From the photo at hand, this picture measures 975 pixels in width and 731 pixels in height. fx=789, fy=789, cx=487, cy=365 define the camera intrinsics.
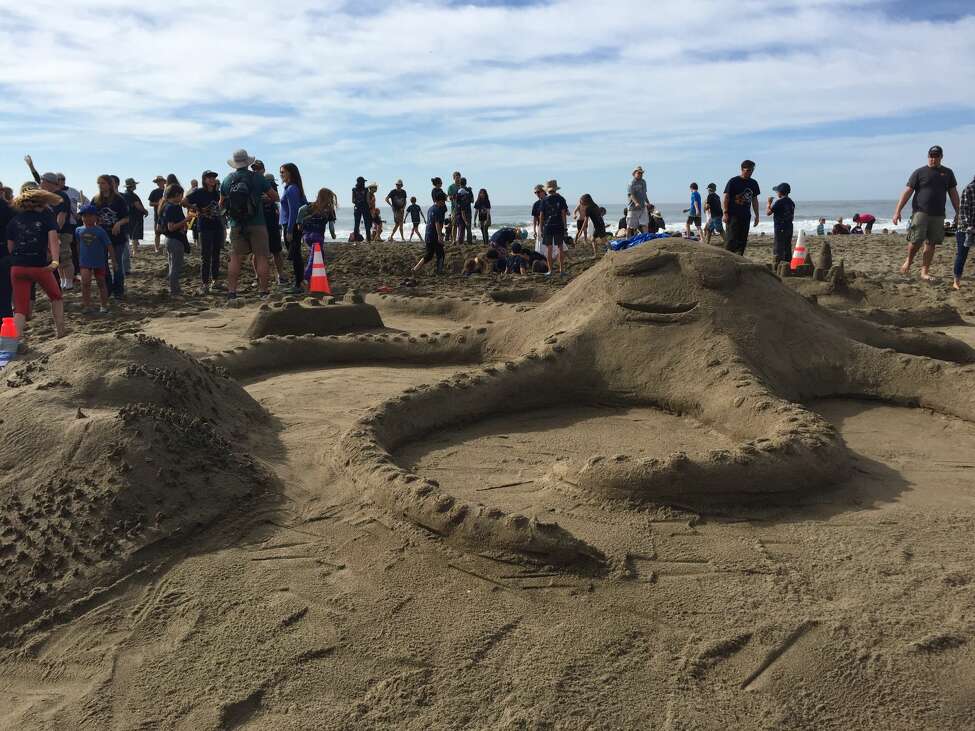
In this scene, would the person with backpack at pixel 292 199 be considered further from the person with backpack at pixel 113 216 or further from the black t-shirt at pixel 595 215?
the black t-shirt at pixel 595 215

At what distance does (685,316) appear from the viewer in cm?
485

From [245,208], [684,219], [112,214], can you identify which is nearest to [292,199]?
[245,208]

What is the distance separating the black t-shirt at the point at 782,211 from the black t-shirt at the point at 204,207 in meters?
6.74

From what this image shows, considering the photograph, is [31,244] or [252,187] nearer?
[31,244]

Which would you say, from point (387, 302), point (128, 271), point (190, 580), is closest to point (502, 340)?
point (387, 302)

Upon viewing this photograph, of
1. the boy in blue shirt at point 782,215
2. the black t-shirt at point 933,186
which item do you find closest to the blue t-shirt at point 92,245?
the boy in blue shirt at point 782,215

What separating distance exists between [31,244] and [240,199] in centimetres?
216

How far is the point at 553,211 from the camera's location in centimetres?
1116

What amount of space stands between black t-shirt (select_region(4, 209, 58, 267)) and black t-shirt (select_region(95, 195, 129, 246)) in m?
2.65

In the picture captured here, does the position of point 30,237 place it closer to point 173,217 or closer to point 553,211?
point 173,217

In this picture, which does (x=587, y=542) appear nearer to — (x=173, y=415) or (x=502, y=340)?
(x=173, y=415)

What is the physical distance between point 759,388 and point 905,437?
0.79m

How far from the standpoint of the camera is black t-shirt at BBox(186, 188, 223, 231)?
30.4 ft

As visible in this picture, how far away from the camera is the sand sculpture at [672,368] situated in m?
3.29
